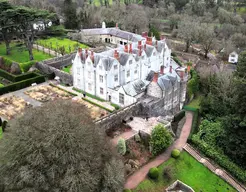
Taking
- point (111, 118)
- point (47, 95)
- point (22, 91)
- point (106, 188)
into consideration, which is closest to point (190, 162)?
point (111, 118)

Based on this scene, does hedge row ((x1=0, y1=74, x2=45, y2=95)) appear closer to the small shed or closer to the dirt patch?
the dirt patch

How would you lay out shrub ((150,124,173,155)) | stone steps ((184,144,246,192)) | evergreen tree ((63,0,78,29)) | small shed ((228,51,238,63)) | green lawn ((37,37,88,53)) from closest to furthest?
1. stone steps ((184,144,246,192))
2. shrub ((150,124,173,155))
3. small shed ((228,51,238,63))
4. green lawn ((37,37,88,53))
5. evergreen tree ((63,0,78,29))

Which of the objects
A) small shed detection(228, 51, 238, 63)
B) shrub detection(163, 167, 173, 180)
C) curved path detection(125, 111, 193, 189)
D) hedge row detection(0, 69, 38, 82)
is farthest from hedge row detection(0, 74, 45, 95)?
small shed detection(228, 51, 238, 63)

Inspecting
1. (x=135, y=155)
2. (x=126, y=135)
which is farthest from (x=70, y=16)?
(x=135, y=155)

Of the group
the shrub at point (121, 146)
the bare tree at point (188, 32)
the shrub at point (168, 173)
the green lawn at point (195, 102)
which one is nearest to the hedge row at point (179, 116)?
the green lawn at point (195, 102)

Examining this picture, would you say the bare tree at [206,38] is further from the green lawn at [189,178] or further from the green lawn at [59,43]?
the green lawn at [189,178]

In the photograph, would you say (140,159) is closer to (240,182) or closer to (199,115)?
(240,182)

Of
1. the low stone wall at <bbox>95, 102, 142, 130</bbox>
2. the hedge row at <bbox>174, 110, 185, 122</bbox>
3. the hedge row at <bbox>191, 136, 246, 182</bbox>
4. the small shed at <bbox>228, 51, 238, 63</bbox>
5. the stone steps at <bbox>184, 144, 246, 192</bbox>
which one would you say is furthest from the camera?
the small shed at <bbox>228, 51, 238, 63</bbox>
